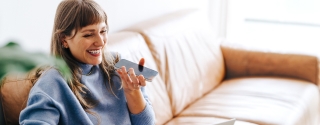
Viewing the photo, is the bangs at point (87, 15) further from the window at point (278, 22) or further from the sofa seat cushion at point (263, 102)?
the window at point (278, 22)

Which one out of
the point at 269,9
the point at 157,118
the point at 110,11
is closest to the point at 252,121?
the point at 157,118

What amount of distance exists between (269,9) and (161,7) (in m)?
1.25

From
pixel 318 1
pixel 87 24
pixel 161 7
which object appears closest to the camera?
pixel 87 24

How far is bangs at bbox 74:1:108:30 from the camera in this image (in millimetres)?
1291

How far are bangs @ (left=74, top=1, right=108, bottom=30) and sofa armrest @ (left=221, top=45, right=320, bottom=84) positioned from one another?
1.56 meters

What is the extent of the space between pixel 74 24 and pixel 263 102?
4.19 feet

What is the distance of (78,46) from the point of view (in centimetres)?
134

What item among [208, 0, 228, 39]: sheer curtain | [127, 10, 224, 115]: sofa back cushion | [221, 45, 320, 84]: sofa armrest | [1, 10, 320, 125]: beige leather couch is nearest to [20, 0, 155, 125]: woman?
[1, 10, 320, 125]: beige leather couch

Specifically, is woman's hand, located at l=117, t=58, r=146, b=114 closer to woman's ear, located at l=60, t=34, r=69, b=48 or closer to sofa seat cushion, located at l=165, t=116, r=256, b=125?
woman's ear, located at l=60, t=34, r=69, b=48

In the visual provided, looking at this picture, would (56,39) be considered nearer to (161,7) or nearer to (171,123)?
(171,123)

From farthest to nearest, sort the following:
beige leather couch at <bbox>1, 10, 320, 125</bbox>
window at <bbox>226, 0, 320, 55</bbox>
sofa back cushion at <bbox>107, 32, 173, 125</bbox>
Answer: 1. window at <bbox>226, 0, 320, 55</bbox>
2. beige leather couch at <bbox>1, 10, 320, 125</bbox>
3. sofa back cushion at <bbox>107, 32, 173, 125</bbox>

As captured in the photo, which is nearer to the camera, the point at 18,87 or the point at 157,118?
the point at 18,87

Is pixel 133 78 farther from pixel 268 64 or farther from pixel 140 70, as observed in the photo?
pixel 268 64

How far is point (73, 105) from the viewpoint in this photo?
1.32 meters
